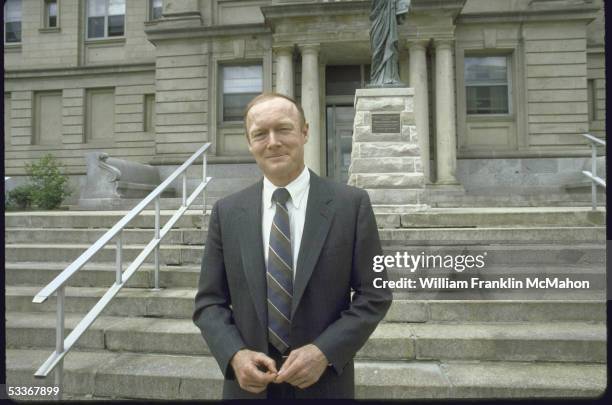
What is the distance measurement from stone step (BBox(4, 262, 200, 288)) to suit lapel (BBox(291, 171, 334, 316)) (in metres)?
3.16

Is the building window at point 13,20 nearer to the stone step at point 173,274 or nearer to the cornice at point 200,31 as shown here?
the cornice at point 200,31

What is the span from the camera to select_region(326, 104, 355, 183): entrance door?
53.5 ft

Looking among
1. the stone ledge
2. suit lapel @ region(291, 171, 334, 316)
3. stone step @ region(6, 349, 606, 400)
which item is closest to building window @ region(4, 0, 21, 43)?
the stone ledge

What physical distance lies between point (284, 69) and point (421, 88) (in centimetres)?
466

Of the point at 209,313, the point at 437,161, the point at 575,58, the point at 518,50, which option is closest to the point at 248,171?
the point at 437,161

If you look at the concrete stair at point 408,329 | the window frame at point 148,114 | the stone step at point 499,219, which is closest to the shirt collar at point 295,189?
the concrete stair at point 408,329

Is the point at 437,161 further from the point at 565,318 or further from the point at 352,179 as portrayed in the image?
the point at 565,318

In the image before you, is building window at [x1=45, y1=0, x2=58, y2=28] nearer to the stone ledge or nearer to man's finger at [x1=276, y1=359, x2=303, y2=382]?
the stone ledge

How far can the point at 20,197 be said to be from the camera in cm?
1510

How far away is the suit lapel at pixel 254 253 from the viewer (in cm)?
188

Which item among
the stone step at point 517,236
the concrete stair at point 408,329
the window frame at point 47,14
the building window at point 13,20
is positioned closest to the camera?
the concrete stair at point 408,329

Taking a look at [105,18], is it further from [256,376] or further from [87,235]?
[256,376]

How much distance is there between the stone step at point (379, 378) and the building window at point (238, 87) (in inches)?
550

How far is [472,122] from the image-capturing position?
15.5 metres
